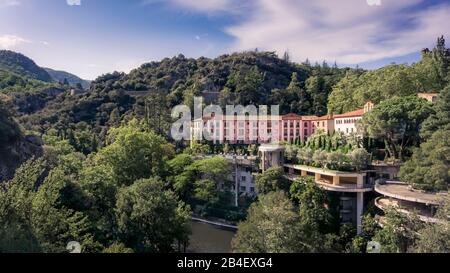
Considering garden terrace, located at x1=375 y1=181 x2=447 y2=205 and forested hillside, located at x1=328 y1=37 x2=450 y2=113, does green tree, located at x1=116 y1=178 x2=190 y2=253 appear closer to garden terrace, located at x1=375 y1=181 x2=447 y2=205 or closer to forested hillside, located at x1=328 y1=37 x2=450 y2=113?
garden terrace, located at x1=375 y1=181 x2=447 y2=205

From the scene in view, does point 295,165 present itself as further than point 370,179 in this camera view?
Yes

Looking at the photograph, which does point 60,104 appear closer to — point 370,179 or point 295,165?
point 295,165

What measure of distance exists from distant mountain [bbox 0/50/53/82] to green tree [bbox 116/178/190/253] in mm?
60491

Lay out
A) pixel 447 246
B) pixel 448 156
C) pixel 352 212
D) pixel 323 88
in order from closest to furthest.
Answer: pixel 447 246
pixel 448 156
pixel 352 212
pixel 323 88

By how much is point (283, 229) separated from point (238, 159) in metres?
17.5

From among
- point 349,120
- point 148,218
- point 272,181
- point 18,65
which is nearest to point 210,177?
point 272,181

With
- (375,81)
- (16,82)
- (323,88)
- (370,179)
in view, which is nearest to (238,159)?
(370,179)

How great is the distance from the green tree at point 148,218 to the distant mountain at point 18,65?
198ft

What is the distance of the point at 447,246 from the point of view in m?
10.9

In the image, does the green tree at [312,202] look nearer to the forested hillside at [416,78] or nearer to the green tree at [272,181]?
the green tree at [272,181]

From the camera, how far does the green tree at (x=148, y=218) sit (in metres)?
16.0

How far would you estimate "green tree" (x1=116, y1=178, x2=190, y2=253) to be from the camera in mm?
15969

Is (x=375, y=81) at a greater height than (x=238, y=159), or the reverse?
(x=375, y=81)
